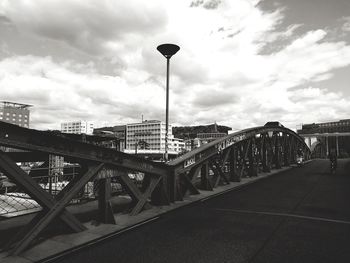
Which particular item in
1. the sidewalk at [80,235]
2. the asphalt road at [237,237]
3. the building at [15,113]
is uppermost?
the building at [15,113]

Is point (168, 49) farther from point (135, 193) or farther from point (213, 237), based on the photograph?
point (213, 237)

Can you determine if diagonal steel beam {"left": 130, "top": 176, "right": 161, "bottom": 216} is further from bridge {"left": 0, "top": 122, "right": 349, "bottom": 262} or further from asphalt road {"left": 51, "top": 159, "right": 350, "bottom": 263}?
asphalt road {"left": 51, "top": 159, "right": 350, "bottom": 263}

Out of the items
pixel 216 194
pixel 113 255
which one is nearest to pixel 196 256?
pixel 113 255

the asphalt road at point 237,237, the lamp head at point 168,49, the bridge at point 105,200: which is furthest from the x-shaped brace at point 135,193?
the lamp head at point 168,49

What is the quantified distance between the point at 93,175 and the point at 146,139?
176 metres

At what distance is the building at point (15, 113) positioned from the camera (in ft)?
528

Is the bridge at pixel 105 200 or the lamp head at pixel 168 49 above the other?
the lamp head at pixel 168 49

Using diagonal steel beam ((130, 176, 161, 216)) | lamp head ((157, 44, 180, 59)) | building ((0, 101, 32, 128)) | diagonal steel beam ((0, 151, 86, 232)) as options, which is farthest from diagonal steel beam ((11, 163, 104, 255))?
building ((0, 101, 32, 128))

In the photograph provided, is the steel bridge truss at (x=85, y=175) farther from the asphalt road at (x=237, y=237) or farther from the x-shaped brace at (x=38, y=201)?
the asphalt road at (x=237, y=237)

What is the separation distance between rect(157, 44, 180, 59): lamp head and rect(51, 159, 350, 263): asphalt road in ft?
21.5

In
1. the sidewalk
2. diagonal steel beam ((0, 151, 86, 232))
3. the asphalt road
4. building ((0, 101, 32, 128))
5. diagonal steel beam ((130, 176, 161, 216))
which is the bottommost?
the asphalt road

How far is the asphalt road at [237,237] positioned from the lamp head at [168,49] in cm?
655

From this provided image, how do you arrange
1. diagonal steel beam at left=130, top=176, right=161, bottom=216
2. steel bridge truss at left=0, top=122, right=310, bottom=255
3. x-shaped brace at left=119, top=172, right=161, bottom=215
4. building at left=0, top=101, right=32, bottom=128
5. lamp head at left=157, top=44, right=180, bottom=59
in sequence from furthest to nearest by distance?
building at left=0, top=101, right=32, bottom=128 → lamp head at left=157, top=44, right=180, bottom=59 → diagonal steel beam at left=130, top=176, right=161, bottom=216 → x-shaped brace at left=119, top=172, right=161, bottom=215 → steel bridge truss at left=0, top=122, right=310, bottom=255

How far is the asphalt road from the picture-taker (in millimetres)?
3949
